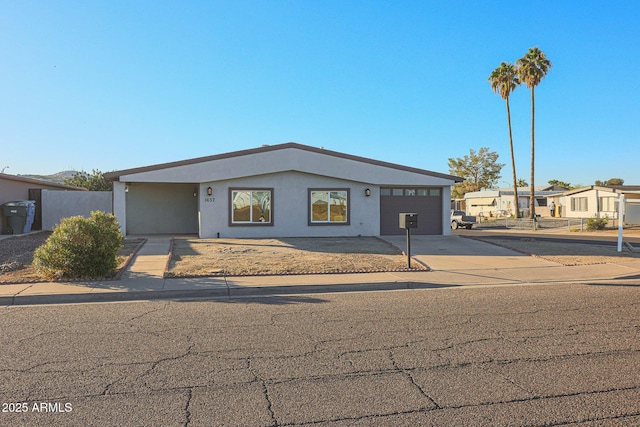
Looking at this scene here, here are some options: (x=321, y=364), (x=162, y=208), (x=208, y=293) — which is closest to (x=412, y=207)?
(x=162, y=208)

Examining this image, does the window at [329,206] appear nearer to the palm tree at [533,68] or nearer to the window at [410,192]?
the window at [410,192]

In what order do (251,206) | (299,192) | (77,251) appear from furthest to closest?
(299,192) < (251,206) < (77,251)

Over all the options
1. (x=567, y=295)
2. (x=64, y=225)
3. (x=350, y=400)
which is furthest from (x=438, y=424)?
(x=64, y=225)

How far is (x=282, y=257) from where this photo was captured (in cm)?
1462

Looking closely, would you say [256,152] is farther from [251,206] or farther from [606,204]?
[606,204]

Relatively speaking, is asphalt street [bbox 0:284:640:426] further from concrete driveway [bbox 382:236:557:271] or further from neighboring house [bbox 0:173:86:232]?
neighboring house [bbox 0:173:86:232]

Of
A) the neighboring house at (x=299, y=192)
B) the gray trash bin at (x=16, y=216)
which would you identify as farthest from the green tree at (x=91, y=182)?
the neighboring house at (x=299, y=192)

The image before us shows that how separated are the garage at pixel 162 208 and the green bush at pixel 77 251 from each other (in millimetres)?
12439

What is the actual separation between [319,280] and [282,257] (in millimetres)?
3766

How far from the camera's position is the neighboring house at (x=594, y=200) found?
39.6 m

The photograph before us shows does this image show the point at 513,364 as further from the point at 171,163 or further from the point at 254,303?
the point at 171,163

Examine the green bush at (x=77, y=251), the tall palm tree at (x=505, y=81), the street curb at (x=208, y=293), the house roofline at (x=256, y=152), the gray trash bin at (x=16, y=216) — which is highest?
the tall palm tree at (x=505, y=81)

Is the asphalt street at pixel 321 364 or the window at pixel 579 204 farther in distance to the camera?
the window at pixel 579 204

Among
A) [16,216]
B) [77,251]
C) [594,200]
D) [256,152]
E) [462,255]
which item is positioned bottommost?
[462,255]
